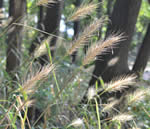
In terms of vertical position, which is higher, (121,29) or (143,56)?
(121,29)

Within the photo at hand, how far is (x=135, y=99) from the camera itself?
1.54 meters

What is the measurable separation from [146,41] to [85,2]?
202 centimetres

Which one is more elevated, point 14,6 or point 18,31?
point 14,6

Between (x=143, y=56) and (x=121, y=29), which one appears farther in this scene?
(x=143, y=56)

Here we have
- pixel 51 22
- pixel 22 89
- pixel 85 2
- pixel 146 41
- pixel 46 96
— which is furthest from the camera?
pixel 51 22

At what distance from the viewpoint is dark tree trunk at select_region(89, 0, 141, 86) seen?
2.91m

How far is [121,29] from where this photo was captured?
9.45ft

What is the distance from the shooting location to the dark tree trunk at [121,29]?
114 inches

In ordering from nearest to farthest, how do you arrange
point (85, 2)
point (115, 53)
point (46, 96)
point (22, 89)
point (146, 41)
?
point (22, 89) → point (85, 2) → point (46, 96) → point (115, 53) → point (146, 41)

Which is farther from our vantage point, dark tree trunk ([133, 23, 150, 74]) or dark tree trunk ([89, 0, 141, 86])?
dark tree trunk ([133, 23, 150, 74])

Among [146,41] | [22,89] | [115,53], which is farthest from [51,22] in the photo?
[22,89]

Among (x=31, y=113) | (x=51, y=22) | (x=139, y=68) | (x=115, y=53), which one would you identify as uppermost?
(x=51, y=22)

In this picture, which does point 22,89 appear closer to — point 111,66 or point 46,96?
point 46,96

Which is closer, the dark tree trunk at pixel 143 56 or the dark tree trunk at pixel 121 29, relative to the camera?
the dark tree trunk at pixel 121 29
